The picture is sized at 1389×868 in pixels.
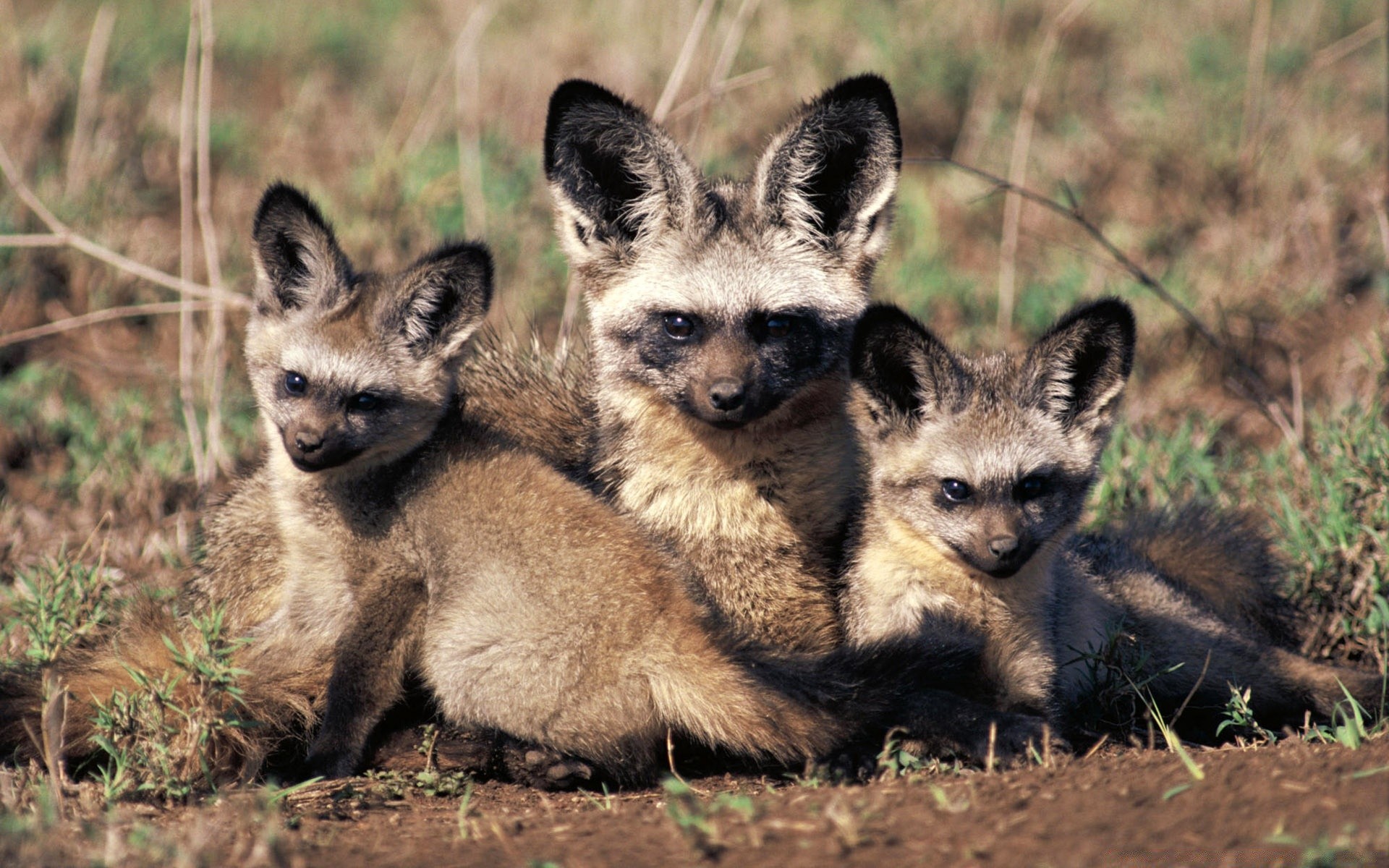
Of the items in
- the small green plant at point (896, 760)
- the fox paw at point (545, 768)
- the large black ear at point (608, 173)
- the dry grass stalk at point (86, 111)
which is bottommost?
the fox paw at point (545, 768)

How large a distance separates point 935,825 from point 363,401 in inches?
102

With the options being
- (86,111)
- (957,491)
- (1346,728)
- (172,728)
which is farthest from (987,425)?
(86,111)

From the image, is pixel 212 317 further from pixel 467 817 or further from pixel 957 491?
pixel 957 491

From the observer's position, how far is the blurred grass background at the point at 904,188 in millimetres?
6359

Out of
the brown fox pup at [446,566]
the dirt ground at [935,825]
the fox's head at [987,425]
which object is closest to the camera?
the dirt ground at [935,825]

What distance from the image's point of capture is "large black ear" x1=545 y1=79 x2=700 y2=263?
4918 mm

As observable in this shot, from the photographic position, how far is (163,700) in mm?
4051

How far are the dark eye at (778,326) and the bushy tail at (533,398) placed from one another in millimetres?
964

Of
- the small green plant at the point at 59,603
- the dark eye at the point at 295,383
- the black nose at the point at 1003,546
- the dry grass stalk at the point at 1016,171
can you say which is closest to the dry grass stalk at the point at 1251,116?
the dry grass stalk at the point at 1016,171

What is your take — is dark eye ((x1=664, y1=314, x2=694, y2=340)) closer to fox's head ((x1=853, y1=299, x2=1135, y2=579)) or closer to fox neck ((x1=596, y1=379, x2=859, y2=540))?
fox neck ((x1=596, y1=379, x2=859, y2=540))

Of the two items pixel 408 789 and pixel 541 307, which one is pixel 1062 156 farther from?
pixel 408 789

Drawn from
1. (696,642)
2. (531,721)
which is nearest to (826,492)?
(696,642)

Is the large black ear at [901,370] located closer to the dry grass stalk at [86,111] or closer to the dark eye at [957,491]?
the dark eye at [957,491]

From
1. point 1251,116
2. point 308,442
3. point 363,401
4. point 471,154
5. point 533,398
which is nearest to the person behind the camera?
point 308,442
